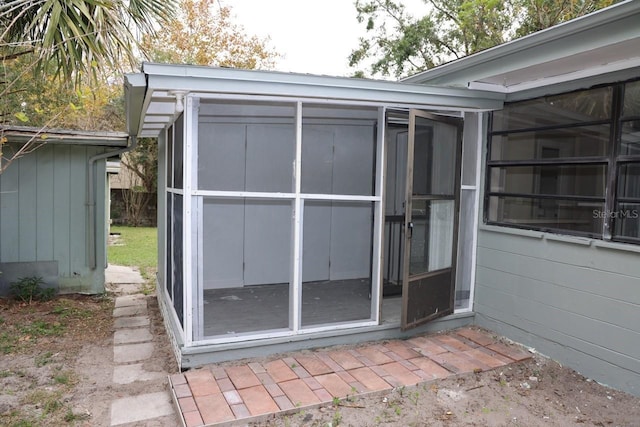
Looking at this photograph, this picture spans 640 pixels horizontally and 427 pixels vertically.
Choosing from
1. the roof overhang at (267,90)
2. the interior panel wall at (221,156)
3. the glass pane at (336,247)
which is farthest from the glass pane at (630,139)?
the interior panel wall at (221,156)

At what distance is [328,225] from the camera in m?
5.96

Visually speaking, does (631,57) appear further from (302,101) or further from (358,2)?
(358,2)

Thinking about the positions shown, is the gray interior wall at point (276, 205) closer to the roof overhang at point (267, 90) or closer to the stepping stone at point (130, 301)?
the stepping stone at point (130, 301)

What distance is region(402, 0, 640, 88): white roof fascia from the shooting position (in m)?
2.64

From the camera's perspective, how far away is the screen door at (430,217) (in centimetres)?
377

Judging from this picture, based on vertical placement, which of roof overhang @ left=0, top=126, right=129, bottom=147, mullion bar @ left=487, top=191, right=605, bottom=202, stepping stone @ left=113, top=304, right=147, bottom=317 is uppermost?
roof overhang @ left=0, top=126, right=129, bottom=147

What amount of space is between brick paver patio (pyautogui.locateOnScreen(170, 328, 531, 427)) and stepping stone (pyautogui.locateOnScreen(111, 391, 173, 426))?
11 cm

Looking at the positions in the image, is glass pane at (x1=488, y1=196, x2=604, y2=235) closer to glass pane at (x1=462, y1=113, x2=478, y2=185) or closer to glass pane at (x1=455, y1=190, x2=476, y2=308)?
glass pane at (x1=455, y1=190, x2=476, y2=308)

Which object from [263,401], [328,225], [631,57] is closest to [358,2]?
[328,225]

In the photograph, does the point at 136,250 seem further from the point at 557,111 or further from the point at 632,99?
the point at 632,99

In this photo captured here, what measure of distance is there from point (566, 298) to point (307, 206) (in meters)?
3.24

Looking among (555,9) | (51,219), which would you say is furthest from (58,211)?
(555,9)

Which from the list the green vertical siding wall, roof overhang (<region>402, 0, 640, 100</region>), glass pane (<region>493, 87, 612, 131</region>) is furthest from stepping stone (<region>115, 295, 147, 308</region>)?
glass pane (<region>493, 87, 612, 131</region>)

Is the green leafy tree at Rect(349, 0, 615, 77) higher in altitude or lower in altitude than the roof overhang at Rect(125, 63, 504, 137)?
higher
